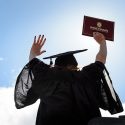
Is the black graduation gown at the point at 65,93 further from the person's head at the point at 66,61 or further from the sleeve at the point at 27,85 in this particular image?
the person's head at the point at 66,61

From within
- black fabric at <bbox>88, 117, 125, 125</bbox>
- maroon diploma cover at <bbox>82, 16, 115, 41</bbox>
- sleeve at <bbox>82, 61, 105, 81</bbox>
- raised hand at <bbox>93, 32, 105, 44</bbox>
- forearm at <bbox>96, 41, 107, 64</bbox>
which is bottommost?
black fabric at <bbox>88, 117, 125, 125</bbox>

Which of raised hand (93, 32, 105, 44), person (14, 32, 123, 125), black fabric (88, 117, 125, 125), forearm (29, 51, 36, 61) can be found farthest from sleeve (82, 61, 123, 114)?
black fabric (88, 117, 125, 125)

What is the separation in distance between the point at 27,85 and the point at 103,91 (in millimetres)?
1250

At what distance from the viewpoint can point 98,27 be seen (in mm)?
6324

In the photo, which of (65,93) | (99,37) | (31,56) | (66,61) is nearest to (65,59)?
(66,61)

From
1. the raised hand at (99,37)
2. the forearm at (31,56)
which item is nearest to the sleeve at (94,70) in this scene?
the raised hand at (99,37)

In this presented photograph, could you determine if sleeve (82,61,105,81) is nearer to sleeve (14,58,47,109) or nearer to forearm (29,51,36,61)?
sleeve (14,58,47,109)

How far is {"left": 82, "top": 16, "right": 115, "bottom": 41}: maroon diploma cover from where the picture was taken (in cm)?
630

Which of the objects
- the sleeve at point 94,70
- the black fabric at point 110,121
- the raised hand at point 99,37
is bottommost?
the black fabric at point 110,121

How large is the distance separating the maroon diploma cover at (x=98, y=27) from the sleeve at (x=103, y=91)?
0.63 metres

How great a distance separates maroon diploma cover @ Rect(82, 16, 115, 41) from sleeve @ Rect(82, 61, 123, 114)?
635 millimetres

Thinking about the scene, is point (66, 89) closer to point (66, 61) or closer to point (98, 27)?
point (66, 61)

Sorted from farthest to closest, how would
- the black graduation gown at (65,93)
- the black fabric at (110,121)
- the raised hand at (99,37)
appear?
the raised hand at (99,37)
the black graduation gown at (65,93)
the black fabric at (110,121)

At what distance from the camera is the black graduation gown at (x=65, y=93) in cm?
556
